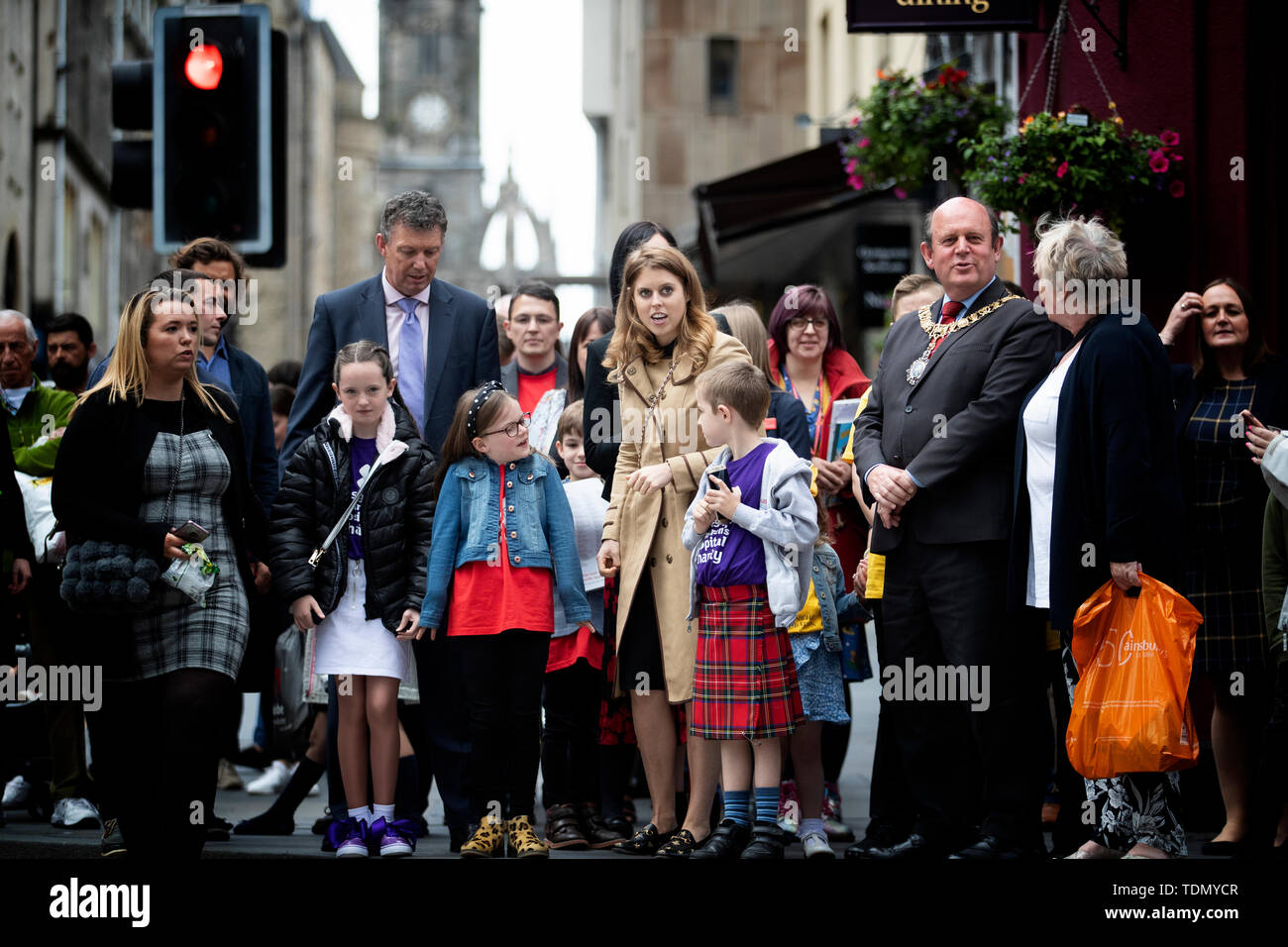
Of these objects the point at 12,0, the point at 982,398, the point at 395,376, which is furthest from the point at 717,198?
the point at 982,398

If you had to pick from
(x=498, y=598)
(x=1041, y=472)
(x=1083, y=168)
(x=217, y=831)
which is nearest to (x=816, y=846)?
(x=498, y=598)

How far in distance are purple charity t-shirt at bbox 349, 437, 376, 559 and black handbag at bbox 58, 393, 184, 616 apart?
2.98 feet

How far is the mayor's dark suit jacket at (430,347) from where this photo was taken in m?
7.57

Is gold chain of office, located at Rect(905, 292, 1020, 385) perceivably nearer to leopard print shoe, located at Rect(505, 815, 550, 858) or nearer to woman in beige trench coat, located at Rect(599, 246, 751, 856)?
woman in beige trench coat, located at Rect(599, 246, 751, 856)

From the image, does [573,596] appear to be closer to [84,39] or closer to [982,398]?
[982,398]

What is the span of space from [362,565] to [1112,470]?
9.83ft

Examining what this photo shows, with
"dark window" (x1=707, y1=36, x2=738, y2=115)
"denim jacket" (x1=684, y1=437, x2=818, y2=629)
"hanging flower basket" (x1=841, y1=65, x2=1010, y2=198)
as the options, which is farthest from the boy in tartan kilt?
"dark window" (x1=707, y1=36, x2=738, y2=115)

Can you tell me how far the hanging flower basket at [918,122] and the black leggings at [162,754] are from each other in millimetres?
6771

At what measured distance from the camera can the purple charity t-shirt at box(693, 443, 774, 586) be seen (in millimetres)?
6445

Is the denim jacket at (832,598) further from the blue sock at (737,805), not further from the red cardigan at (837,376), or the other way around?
the blue sock at (737,805)

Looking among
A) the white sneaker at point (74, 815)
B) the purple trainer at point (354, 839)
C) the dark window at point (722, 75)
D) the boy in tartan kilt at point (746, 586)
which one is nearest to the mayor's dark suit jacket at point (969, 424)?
the boy in tartan kilt at point (746, 586)

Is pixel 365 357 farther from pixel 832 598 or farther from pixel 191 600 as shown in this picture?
pixel 832 598

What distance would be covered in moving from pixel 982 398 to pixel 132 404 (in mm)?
3226

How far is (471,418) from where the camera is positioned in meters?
6.86
